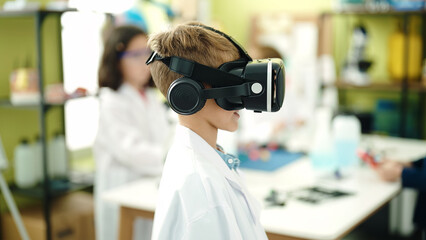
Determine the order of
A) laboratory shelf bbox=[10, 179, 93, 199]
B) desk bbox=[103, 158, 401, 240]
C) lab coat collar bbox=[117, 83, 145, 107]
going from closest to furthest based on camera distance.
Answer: desk bbox=[103, 158, 401, 240], lab coat collar bbox=[117, 83, 145, 107], laboratory shelf bbox=[10, 179, 93, 199]

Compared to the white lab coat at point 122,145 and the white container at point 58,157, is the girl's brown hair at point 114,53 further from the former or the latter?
the white container at point 58,157

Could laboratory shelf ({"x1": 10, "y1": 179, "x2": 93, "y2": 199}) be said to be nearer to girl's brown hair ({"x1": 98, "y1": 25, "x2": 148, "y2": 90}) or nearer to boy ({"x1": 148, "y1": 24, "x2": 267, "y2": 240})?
girl's brown hair ({"x1": 98, "y1": 25, "x2": 148, "y2": 90})

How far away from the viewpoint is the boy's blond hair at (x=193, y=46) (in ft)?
3.85

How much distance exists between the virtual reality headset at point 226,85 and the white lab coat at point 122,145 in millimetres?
1216

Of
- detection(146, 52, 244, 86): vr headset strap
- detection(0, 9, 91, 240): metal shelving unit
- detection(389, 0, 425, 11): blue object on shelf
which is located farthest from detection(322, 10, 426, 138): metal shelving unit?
detection(146, 52, 244, 86): vr headset strap

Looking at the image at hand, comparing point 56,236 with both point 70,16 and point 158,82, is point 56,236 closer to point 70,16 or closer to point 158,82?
point 70,16

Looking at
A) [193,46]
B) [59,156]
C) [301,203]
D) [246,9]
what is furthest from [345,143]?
[246,9]

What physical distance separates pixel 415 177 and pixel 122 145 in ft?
4.39

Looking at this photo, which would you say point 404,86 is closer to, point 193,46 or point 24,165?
point 24,165

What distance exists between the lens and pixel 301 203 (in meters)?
1.88

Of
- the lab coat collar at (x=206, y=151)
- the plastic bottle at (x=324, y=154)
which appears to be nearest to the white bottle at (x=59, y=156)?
the plastic bottle at (x=324, y=154)

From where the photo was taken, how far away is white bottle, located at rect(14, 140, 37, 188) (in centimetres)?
280

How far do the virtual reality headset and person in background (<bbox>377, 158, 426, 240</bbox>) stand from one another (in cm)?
112

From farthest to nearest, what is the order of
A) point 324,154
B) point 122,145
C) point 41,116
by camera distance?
1. point 41,116
2. point 122,145
3. point 324,154
